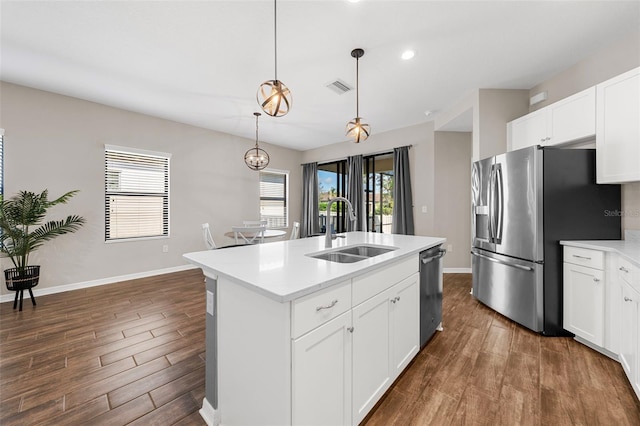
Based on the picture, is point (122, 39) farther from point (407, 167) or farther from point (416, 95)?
point (407, 167)

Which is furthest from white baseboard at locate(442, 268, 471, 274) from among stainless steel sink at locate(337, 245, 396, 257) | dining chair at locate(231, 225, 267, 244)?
dining chair at locate(231, 225, 267, 244)

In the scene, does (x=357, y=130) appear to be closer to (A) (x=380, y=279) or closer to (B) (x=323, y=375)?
(A) (x=380, y=279)

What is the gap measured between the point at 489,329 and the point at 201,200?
5.04 m

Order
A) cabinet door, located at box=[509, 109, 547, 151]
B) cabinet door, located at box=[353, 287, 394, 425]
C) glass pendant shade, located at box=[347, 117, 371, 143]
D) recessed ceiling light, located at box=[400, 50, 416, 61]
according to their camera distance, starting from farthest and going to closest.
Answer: cabinet door, located at box=[509, 109, 547, 151], glass pendant shade, located at box=[347, 117, 371, 143], recessed ceiling light, located at box=[400, 50, 416, 61], cabinet door, located at box=[353, 287, 394, 425]

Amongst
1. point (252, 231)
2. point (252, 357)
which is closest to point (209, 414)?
point (252, 357)

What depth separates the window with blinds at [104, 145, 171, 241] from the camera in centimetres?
412

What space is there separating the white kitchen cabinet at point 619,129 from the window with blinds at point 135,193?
5.86 m

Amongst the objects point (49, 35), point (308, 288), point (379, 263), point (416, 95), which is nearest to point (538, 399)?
point (379, 263)

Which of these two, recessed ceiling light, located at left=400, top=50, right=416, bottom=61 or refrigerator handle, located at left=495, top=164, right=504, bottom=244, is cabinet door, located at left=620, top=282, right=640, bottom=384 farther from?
recessed ceiling light, located at left=400, top=50, right=416, bottom=61

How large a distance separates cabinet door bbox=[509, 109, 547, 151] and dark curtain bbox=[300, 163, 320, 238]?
4.30 m

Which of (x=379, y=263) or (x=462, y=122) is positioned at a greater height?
(x=462, y=122)

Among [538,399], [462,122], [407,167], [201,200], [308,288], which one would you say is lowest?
[538,399]

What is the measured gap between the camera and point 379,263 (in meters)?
1.49

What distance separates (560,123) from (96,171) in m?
6.14
